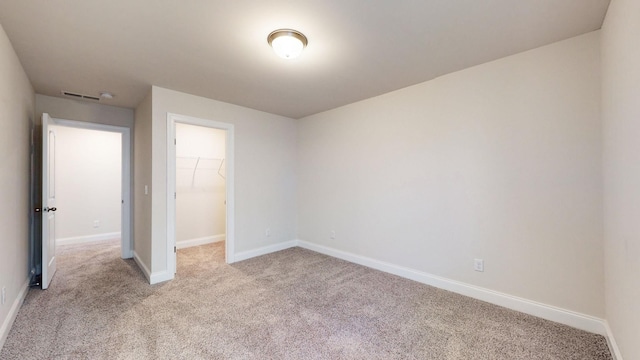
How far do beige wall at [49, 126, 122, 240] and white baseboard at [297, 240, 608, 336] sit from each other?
5.16 meters

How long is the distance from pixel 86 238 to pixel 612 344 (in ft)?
24.2

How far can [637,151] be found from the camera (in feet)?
4.44

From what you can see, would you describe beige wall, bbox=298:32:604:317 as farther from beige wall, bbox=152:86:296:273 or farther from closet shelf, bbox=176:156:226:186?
closet shelf, bbox=176:156:226:186

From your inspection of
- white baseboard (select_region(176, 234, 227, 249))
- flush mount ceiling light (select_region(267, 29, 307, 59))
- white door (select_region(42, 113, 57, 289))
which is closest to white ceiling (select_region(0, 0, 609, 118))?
flush mount ceiling light (select_region(267, 29, 307, 59))

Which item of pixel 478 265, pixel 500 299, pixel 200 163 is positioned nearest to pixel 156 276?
pixel 200 163

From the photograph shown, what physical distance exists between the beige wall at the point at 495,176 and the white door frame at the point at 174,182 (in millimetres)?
1739

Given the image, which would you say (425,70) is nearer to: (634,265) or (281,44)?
(281,44)

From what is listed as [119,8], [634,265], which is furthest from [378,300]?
[119,8]

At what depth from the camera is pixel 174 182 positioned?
10.9 ft

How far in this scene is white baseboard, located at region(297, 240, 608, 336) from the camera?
2115mm

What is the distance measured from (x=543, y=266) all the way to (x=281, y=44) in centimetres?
286

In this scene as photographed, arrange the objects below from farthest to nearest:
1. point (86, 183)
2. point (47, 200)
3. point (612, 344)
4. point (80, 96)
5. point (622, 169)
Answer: point (86, 183) → point (80, 96) → point (47, 200) → point (612, 344) → point (622, 169)

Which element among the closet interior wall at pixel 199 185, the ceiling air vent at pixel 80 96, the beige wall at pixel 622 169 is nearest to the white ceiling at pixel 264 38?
the ceiling air vent at pixel 80 96

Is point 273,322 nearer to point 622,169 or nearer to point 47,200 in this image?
point 622,169
